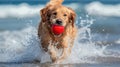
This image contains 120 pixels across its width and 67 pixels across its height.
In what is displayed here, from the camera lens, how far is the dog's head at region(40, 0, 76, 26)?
8805 mm

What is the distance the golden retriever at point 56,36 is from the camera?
8969mm

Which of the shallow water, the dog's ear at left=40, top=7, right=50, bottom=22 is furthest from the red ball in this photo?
the shallow water

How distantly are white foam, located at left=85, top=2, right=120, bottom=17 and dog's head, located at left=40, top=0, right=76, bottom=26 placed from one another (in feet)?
27.3

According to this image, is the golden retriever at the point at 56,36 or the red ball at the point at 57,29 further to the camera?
the golden retriever at the point at 56,36

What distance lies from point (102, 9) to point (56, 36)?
33.2 feet

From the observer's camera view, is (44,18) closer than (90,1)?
Yes

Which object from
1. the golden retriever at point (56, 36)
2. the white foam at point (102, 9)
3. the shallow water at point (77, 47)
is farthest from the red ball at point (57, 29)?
the white foam at point (102, 9)

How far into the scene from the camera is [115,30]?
1434 cm

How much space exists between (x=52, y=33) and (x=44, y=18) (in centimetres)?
40

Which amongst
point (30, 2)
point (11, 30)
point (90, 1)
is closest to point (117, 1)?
point (90, 1)

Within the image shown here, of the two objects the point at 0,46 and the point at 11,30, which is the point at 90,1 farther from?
the point at 0,46

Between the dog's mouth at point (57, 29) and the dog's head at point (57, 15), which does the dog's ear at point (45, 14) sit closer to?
the dog's head at point (57, 15)

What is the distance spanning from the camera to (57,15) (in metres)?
8.93

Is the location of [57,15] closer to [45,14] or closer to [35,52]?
[45,14]
